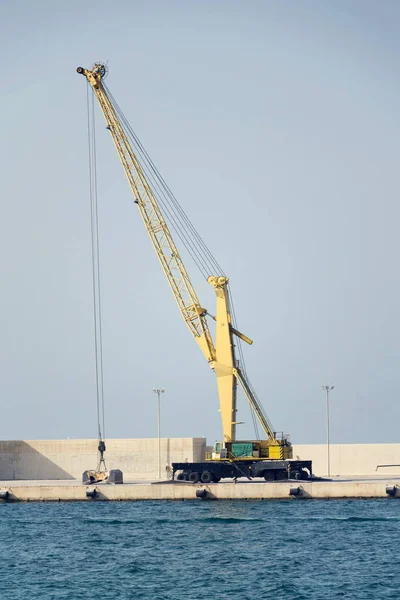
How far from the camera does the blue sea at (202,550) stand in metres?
56.6

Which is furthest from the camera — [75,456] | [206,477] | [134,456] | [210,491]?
[75,456]

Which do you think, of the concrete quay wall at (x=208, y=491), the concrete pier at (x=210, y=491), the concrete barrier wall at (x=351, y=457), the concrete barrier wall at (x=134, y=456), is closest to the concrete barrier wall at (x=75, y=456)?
the concrete barrier wall at (x=134, y=456)

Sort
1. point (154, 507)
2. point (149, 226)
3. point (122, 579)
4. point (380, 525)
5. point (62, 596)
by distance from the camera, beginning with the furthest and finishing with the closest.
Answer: point (149, 226)
point (154, 507)
point (380, 525)
point (122, 579)
point (62, 596)

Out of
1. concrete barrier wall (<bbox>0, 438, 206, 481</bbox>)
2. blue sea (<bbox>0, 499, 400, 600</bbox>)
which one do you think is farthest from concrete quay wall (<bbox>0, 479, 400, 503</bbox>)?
concrete barrier wall (<bbox>0, 438, 206, 481</bbox>)

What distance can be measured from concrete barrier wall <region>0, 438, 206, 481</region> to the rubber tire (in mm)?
18021

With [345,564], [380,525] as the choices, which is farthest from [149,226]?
[345,564]

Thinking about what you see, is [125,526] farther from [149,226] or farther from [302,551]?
[149,226]

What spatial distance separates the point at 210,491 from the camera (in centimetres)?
9331

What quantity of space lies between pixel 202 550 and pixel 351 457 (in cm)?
5098

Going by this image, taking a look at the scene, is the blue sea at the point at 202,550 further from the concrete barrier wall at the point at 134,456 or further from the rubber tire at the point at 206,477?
the concrete barrier wall at the point at 134,456

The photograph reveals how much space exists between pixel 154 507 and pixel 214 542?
2045 cm

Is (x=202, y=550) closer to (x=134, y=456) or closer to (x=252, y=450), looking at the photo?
(x=252, y=450)

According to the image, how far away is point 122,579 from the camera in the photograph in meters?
59.7

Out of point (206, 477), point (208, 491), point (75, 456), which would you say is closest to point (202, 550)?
point (208, 491)
